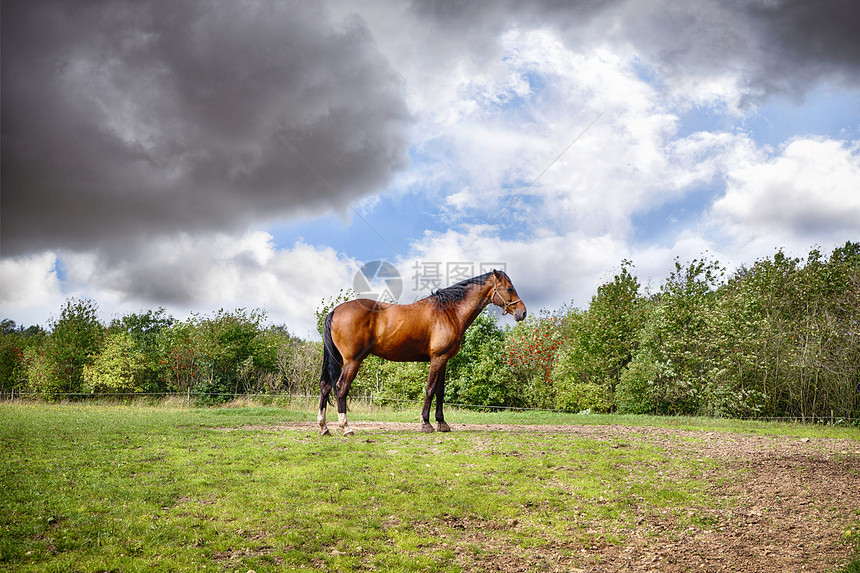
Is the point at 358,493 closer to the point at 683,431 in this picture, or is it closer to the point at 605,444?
the point at 605,444

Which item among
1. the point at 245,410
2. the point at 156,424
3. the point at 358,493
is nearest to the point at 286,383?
the point at 245,410

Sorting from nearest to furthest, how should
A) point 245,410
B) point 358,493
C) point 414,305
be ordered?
point 358,493, point 414,305, point 245,410

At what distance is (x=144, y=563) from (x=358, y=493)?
261 centimetres

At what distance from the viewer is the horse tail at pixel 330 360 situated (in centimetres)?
1173

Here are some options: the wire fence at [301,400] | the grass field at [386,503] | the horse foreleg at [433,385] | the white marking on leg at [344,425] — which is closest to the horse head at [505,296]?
the horse foreleg at [433,385]

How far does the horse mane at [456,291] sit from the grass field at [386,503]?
307 centimetres

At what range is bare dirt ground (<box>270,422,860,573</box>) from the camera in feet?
16.4

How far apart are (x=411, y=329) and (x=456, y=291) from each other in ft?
4.42

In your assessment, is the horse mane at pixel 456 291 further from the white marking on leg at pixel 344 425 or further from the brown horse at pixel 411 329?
the white marking on leg at pixel 344 425

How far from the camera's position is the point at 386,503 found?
6.39m

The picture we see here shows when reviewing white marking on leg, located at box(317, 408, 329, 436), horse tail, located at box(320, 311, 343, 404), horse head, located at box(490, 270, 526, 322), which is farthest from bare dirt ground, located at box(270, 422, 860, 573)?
horse tail, located at box(320, 311, 343, 404)

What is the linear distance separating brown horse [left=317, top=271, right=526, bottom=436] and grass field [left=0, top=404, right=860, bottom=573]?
55.3 inches

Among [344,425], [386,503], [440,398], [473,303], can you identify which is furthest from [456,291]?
[386,503]

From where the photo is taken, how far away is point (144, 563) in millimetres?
4625
